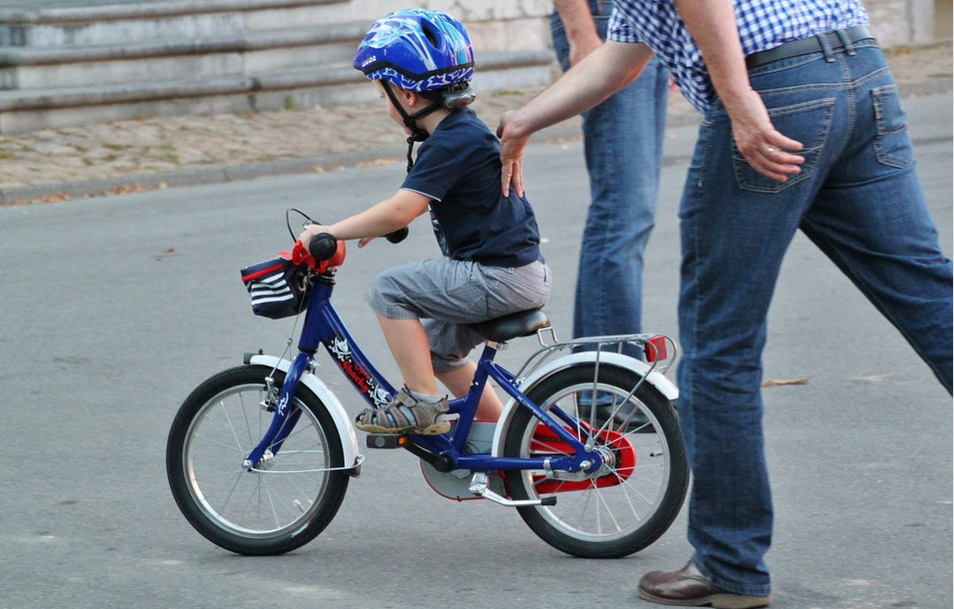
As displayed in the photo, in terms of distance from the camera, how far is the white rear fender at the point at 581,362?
12.6 feet

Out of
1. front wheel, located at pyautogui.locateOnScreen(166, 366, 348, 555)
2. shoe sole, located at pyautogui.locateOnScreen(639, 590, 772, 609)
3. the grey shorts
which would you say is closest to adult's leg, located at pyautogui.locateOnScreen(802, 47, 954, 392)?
shoe sole, located at pyautogui.locateOnScreen(639, 590, 772, 609)

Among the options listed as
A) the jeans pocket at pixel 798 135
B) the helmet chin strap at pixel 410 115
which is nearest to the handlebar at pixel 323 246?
the helmet chin strap at pixel 410 115

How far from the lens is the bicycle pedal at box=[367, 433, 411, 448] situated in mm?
3994

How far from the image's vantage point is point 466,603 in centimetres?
367

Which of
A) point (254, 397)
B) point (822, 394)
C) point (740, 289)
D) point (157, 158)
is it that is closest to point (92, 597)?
point (254, 397)

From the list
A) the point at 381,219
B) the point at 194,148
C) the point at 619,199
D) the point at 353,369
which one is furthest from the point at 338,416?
the point at 194,148

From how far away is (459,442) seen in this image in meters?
4.01

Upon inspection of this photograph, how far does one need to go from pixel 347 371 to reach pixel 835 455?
1732 millimetres

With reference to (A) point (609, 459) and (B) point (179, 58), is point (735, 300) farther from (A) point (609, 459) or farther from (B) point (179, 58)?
(B) point (179, 58)

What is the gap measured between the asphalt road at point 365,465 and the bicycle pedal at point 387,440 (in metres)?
0.31

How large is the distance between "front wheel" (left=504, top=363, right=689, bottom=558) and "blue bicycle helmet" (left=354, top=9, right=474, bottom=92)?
86 centimetres

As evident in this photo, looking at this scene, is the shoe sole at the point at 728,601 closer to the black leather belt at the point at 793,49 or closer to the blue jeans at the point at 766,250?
the blue jeans at the point at 766,250

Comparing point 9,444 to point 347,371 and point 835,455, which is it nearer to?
point 347,371

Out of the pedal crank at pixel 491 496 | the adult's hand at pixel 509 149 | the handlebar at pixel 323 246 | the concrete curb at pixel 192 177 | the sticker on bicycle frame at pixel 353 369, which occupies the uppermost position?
the adult's hand at pixel 509 149
